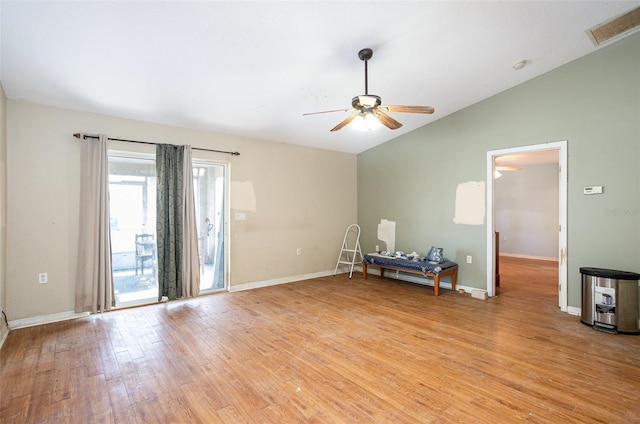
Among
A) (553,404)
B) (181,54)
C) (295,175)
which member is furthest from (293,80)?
(553,404)

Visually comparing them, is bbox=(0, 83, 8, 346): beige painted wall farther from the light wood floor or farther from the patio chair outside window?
the patio chair outside window

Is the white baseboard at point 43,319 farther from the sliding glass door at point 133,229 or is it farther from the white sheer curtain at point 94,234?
the sliding glass door at point 133,229

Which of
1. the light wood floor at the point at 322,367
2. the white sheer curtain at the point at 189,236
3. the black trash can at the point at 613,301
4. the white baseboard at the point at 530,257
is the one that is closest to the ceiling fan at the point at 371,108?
the light wood floor at the point at 322,367

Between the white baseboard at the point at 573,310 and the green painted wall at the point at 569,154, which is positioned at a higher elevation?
the green painted wall at the point at 569,154

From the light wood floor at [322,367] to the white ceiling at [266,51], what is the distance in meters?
2.56

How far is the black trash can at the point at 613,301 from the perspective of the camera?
311 centimetres

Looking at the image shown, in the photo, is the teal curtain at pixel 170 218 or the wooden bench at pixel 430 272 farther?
the wooden bench at pixel 430 272

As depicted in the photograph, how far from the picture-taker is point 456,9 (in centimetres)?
270

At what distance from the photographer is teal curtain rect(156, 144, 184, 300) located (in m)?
4.05

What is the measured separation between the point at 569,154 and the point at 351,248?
3.88 metres

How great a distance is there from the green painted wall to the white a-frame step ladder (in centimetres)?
91

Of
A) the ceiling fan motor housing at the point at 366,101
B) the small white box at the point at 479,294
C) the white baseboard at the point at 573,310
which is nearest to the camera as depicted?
the ceiling fan motor housing at the point at 366,101

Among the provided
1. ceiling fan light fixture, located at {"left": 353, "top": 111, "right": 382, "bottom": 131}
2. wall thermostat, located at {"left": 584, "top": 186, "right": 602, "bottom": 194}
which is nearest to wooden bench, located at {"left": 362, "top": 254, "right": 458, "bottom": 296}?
wall thermostat, located at {"left": 584, "top": 186, "right": 602, "bottom": 194}

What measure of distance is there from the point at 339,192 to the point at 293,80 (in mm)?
3042
